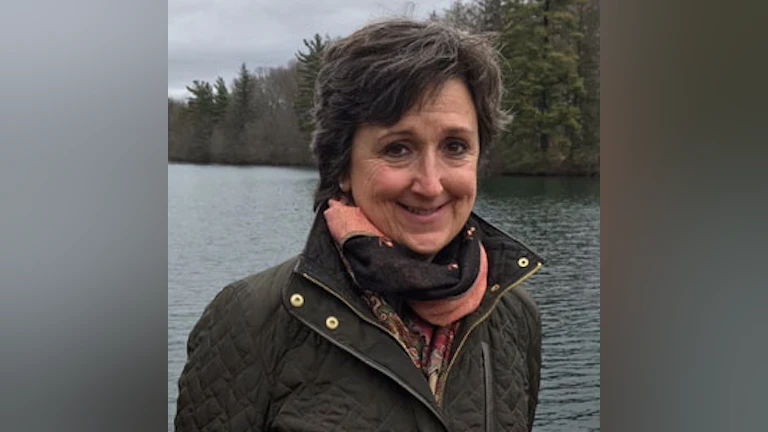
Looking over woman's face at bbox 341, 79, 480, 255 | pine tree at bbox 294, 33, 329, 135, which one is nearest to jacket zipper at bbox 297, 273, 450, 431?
woman's face at bbox 341, 79, 480, 255

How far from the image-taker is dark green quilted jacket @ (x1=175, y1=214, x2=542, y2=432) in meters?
1.23

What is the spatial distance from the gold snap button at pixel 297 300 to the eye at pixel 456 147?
31 cm

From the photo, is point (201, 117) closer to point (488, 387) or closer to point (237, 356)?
point (237, 356)

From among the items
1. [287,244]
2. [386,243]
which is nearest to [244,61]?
→ [287,244]

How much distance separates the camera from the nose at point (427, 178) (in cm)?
123

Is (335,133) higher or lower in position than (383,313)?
higher

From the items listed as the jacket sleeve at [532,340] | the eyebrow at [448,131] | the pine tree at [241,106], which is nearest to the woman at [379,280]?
the eyebrow at [448,131]

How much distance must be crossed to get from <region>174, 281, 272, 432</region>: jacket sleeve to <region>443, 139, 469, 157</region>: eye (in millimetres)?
392

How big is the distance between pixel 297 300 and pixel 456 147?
1.08 feet

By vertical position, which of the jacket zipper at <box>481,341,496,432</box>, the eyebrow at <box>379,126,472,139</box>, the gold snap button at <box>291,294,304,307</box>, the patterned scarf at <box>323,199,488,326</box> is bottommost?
the jacket zipper at <box>481,341,496,432</box>
